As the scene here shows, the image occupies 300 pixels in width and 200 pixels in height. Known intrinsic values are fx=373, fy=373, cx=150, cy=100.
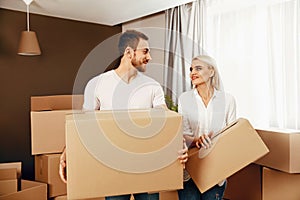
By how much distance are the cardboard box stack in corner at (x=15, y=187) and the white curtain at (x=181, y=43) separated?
132 centimetres

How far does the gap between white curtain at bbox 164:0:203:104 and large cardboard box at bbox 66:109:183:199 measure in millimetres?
1859

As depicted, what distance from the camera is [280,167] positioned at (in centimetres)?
217

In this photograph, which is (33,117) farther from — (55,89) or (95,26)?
(95,26)

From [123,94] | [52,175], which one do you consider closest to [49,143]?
[52,175]

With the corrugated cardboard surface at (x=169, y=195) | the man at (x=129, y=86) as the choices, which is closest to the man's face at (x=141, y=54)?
the man at (x=129, y=86)

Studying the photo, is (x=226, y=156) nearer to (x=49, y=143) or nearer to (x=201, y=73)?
(x=201, y=73)

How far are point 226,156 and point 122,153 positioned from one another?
0.50 meters

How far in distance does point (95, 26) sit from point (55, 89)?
0.87 meters

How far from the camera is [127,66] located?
Result: 5.61 feet

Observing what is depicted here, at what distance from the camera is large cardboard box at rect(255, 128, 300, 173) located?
2121mm

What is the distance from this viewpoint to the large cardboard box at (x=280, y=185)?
2238 mm

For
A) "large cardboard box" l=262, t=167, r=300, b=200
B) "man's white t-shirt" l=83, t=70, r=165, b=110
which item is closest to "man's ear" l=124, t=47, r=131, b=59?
"man's white t-shirt" l=83, t=70, r=165, b=110

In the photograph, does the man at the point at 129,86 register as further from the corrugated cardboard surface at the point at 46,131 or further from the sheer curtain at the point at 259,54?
the sheer curtain at the point at 259,54

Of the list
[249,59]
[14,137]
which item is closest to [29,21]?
[14,137]
